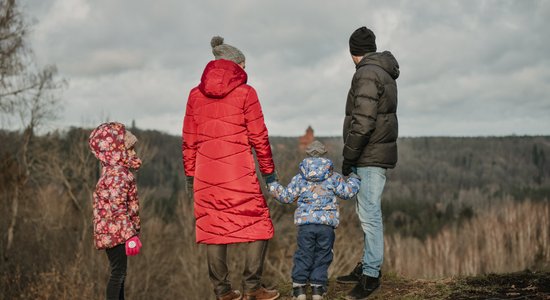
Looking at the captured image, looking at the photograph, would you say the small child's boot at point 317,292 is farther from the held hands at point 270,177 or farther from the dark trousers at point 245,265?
the held hands at point 270,177

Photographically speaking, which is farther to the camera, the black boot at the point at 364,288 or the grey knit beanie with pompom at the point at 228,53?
the black boot at the point at 364,288

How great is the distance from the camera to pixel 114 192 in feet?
19.5

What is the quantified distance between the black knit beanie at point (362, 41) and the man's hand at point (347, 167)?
1.17 metres

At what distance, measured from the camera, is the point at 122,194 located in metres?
5.99

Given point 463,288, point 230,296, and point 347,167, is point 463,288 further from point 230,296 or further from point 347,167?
point 230,296

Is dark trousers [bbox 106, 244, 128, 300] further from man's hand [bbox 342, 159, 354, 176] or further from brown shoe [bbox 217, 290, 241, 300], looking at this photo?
man's hand [bbox 342, 159, 354, 176]

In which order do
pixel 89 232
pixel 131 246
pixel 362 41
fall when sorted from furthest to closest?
pixel 89 232 → pixel 362 41 → pixel 131 246

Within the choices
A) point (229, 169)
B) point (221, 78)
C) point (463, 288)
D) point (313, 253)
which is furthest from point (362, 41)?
point (463, 288)

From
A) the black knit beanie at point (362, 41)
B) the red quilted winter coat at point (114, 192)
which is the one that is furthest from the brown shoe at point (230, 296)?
the black knit beanie at point (362, 41)

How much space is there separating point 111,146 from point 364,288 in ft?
9.81

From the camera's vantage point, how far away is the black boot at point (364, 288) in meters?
6.37

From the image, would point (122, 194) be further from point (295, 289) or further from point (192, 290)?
point (192, 290)

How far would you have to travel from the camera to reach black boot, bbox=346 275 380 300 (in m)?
6.37

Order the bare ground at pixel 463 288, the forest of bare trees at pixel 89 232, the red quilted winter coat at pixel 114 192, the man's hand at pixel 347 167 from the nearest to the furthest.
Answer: the red quilted winter coat at pixel 114 192, the man's hand at pixel 347 167, the bare ground at pixel 463 288, the forest of bare trees at pixel 89 232
